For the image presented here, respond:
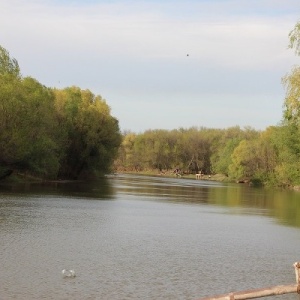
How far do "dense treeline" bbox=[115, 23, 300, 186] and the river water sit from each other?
1933 inches

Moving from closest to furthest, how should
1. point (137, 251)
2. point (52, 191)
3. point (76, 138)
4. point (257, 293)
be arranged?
point (257, 293), point (137, 251), point (52, 191), point (76, 138)

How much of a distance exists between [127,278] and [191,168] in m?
151

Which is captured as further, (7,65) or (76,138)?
(76,138)

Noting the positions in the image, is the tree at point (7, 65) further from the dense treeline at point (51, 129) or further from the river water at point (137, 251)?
the river water at point (137, 251)

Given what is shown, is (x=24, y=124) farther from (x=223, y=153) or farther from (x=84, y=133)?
(x=223, y=153)

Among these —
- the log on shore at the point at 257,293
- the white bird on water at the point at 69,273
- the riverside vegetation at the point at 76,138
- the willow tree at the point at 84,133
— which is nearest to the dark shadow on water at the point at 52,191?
the riverside vegetation at the point at 76,138

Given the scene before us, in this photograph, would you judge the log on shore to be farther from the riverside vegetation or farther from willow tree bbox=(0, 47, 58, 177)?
willow tree bbox=(0, 47, 58, 177)

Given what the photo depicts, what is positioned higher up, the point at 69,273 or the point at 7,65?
the point at 7,65

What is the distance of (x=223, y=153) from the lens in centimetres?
14375

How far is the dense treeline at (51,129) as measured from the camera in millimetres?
61594

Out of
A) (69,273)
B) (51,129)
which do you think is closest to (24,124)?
(51,129)

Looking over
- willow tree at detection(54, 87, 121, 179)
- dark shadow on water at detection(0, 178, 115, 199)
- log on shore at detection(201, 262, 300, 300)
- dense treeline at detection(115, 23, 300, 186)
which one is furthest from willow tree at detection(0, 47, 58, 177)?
log on shore at detection(201, 262, 300, 300)

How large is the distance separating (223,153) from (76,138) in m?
65.7

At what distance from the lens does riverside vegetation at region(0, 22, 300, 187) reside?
6122 cm
